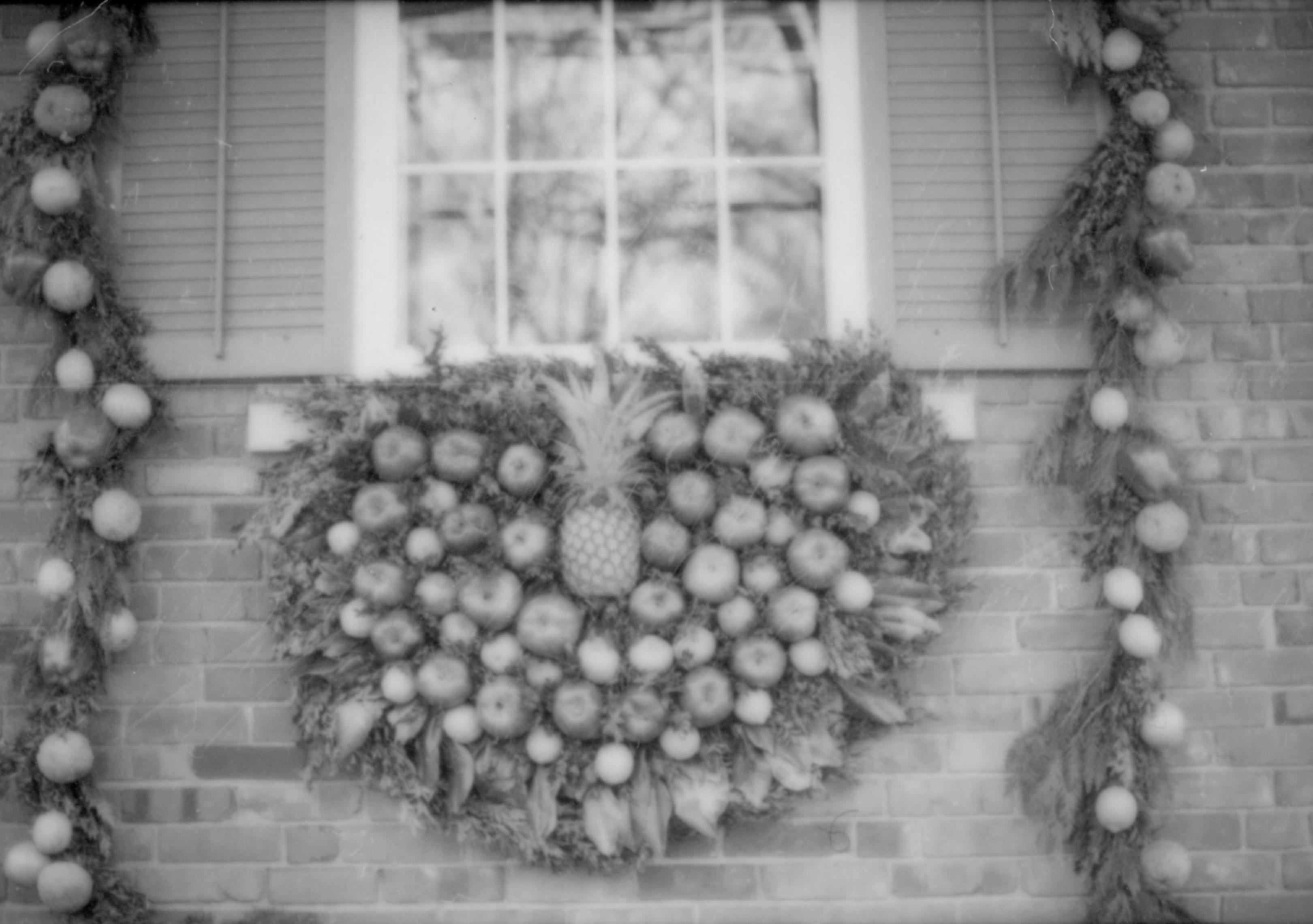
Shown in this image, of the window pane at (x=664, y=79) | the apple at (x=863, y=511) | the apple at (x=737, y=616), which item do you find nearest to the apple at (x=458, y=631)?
the apple at (x=737, y=616)

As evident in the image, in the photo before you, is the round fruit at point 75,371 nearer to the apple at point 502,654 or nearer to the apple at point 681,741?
the apple at point 502,654

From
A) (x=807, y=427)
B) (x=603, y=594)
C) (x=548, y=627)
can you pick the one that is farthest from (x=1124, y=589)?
(x=548, y=627)

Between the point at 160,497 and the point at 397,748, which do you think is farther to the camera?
the point at 160,497

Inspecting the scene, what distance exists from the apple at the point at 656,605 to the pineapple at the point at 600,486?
5 cm

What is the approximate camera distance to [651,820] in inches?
106

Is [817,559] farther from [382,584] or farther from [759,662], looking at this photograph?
[382,584]

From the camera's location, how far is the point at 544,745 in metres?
2.69

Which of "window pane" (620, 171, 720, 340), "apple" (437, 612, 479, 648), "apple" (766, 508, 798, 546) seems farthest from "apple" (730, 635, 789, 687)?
"window pane" (620, 171, 720, 340)

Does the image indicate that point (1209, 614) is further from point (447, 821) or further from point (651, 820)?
point (447, 821)

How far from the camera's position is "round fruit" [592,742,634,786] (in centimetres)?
267

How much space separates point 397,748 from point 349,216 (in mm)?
1367

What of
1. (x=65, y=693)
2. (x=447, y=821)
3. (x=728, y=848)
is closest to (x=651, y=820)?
(x=728, y=848)

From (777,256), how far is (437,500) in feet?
3.67

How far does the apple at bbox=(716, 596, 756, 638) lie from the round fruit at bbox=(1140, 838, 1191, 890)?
1117mm
